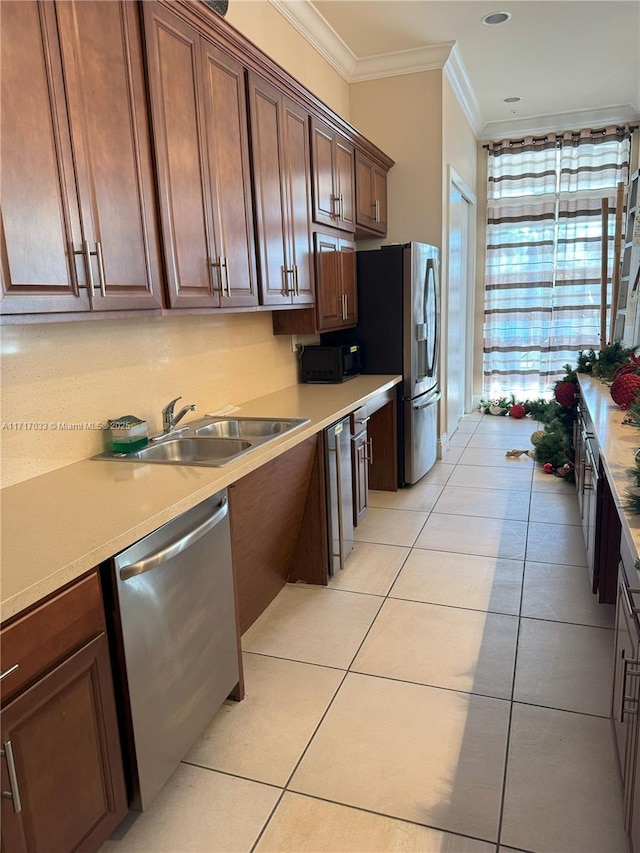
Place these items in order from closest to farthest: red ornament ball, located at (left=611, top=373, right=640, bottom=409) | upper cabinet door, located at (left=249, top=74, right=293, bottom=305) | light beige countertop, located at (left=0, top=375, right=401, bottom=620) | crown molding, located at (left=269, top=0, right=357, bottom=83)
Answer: light beige countertop, located at (left=0, top=375, right=401, bottom=620), upper cabinet door, located at (left=249, top=74, right=293, bottom=305), red ornament ball, located at (left=611, top=373, right=640, bottom=409), crown molding, located at (left=269, top=0, right=357, bottom=83)

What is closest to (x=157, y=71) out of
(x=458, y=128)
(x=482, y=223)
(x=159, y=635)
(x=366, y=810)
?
(x=159, y=635)

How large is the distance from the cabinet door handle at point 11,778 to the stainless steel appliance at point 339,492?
1836 mm

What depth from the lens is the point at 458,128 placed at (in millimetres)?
5121

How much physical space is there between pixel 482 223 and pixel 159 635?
6.11 meters

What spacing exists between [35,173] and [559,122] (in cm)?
611

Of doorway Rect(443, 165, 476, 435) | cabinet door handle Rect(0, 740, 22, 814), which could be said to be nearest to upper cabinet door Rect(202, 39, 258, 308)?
cabinet door handle Rect(0, 740, 22, 814)

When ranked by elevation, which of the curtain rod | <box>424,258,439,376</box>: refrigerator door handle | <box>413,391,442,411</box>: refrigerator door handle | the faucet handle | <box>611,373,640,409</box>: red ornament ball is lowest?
<box>413,391,442,411</box>: refrigerator door handle

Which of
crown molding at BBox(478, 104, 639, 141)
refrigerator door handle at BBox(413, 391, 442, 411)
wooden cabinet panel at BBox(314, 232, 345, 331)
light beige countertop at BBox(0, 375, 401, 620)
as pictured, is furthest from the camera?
crown molding at BBox(478, 104, 639, 141)

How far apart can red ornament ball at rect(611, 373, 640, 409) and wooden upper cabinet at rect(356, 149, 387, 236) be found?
6.61 feet

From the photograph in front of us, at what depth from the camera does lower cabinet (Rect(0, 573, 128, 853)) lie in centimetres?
113

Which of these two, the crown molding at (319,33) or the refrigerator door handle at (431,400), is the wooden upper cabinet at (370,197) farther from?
the refrigerator door handle at (431,400)

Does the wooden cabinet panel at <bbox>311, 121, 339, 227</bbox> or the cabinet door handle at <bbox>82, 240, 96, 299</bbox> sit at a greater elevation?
the wooden cabinet panel at <bbox>311, 121, 339, 227</bbox>

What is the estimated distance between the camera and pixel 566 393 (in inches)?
160

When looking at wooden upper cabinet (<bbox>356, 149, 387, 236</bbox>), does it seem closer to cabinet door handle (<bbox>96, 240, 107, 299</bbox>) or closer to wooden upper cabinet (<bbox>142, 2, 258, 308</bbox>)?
wooden upper cabinet (<bbox>142, 2, 258, 308</bbox>)
